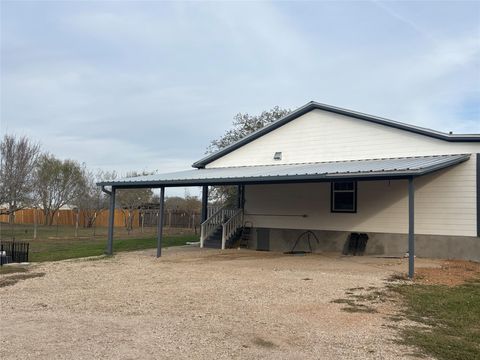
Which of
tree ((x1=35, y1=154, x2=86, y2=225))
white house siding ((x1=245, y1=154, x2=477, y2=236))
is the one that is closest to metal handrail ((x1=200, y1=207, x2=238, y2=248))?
white house siding ((x1=245, y1=154, x2=477, y2=236))

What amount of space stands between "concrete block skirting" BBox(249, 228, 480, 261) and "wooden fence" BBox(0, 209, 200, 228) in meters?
16.7

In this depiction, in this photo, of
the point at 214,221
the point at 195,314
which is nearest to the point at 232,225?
the point at 214,221

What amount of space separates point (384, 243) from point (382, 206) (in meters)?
1.23

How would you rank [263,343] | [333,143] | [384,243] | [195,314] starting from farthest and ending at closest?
[333,143]
[384,243]
[195,314]
[263,343]

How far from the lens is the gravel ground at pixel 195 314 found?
580cm

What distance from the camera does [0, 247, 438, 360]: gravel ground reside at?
228 inches

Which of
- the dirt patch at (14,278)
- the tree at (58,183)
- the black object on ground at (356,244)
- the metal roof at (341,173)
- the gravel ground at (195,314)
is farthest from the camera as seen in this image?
the tree at (58,183)

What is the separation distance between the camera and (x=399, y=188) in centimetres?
1614

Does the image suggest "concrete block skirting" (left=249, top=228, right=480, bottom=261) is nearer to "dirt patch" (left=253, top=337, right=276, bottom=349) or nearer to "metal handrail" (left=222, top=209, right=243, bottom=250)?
"metal handrail" (left=222, top=209, right=243, bottom=250)

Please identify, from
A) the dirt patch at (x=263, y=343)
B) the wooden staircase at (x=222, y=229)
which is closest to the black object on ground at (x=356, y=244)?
the wooden staircase at (x=222, y=229)

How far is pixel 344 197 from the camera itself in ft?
57.2

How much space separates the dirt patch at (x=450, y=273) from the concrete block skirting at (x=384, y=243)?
533 mm

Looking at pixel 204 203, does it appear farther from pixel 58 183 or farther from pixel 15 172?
pixel 58 183

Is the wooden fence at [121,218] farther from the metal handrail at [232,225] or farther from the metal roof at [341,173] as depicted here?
the metal roof at [341,173]
